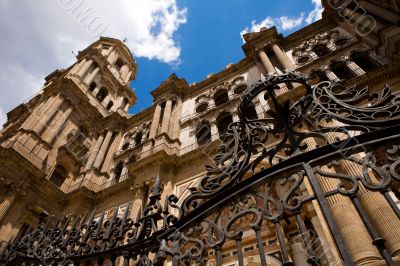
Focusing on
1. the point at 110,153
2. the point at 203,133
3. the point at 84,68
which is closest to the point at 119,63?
the point at 84,68

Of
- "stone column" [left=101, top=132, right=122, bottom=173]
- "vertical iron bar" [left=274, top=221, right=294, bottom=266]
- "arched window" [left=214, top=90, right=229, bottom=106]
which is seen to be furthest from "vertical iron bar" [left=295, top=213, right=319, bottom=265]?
"stone column" [left=101, top=132, right=122, bottom=173]

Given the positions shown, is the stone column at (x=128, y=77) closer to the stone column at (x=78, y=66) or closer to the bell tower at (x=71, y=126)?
the bell tower at (x=71, y=126)

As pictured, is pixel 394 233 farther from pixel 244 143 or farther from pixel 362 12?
pixel 362 12

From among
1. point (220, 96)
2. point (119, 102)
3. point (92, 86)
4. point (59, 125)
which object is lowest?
point (59, 125)

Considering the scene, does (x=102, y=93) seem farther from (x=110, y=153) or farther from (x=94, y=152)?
(x=110, y=153)

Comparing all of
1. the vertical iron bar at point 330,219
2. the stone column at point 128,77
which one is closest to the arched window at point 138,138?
the stone column at point 128,77

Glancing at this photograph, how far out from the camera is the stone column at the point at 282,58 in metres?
13.3

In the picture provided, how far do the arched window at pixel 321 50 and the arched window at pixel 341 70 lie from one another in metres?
1.55

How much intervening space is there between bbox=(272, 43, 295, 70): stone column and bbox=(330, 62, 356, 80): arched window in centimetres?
173

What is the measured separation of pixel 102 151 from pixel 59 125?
301 cm

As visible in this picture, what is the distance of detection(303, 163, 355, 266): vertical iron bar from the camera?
6.99ft

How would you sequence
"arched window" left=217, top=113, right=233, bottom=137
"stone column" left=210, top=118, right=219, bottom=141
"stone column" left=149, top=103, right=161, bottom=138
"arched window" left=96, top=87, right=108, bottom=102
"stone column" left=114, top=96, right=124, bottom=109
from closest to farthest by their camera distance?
"stone column" left=210, top=118, right=219, bottom=141
"arched window" left=217, top=113, right=233, bottom=137
"stone column" left=149, top=103, right=161, bottom=138
"arched window" left=96, top=87, right=108, bottom=102
"stone column" left=114, top=96, right=124, bottom=109

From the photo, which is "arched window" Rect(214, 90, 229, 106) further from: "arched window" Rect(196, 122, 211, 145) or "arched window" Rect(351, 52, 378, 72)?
"arched window" Rect(351, 52, 378, 72)

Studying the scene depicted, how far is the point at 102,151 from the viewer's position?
56.1 ft
